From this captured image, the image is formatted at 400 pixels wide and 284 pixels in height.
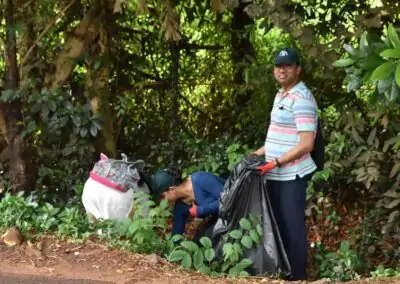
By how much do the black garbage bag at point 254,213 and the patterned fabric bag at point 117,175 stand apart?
65 cm

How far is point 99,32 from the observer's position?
6707 millimetres

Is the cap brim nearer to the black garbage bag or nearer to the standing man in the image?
the standing man

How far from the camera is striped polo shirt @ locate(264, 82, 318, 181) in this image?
189 inches

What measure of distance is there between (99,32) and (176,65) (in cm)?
164

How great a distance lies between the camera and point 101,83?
6785mm

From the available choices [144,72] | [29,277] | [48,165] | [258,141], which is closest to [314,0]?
[258,141]

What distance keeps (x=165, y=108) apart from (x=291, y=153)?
11.7 feet

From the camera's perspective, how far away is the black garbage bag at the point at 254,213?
504cm

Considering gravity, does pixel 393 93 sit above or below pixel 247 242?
above

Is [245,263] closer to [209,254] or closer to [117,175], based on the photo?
[209,254]

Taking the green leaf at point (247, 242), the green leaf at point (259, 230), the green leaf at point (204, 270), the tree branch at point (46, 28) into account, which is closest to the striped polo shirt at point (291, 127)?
the green leaf at point (259, 230)

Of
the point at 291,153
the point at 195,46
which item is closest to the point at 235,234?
the point at 291,153

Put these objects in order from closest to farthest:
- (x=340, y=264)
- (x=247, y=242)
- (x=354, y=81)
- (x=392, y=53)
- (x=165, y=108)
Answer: (x=392, y=53) → (x=354, y=81) → (x=247, y=242) → (x=340, y=264) → (x=165, y=108)

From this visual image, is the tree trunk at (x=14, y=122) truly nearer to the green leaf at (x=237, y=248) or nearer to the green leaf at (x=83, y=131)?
the green leaf at (x=83, y=131)
